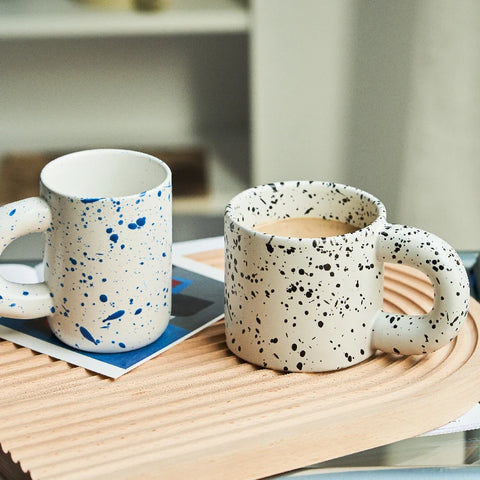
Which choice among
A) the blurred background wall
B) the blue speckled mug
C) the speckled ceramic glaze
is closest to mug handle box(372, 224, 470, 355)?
the speckled ceramic glaze

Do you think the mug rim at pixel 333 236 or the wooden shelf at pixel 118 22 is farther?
the wooden shelf at pixel 118 22

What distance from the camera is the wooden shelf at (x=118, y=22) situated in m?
1.47

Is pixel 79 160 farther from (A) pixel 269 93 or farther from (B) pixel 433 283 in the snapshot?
(A) pixel 269 93

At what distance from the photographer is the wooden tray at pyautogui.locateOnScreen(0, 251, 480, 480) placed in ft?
1.61

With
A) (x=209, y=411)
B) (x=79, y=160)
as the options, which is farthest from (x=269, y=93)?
(x=209, y=411)

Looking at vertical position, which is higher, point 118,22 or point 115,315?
point 118,22

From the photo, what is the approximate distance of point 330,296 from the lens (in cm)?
56

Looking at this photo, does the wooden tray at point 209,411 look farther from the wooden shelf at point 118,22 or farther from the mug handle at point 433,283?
the wooden shelf at point 118,22

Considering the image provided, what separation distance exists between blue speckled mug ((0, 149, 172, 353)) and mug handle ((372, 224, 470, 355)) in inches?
6.4

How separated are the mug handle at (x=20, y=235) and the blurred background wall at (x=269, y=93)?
36.5 inches

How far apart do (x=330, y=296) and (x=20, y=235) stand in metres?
0.23

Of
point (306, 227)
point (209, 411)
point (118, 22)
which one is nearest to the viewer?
point (209, 411)

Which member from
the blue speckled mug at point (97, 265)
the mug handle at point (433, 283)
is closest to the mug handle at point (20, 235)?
the blue speckled mug at point (97, 265)

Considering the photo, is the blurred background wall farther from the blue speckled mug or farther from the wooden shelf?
the blue speckled mug
